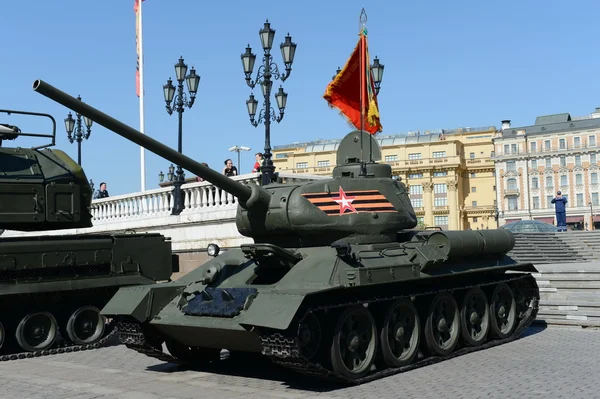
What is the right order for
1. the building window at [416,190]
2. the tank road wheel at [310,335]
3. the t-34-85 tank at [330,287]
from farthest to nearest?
1. the building window at [416,190]
2. the t-34-85 tank at [330,287]
3. the tank road wheel at [310,335]

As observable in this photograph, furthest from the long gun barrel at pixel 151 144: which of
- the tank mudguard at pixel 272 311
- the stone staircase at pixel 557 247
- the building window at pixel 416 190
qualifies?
the building window at pixel 416 190

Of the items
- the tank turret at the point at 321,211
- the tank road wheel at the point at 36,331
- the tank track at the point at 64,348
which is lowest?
the tank track at the point at 64,348

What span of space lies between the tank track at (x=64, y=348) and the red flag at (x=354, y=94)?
680 cm

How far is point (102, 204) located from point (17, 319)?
42.7 feet

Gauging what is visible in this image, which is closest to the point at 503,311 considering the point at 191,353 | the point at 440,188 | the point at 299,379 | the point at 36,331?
the point at 299,379

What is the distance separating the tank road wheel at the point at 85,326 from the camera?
14828mm

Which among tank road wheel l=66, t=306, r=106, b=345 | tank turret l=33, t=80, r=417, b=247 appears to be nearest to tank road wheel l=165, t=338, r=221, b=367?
tank turret l=33, t=80, r=417, b=247

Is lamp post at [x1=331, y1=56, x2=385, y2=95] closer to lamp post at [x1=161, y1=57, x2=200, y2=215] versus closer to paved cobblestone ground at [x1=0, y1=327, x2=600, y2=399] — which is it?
lamp post at [x1=161, y1=57, x2=200, y2=215]

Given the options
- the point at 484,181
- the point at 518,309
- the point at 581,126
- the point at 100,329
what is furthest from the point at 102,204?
the point at 484,181

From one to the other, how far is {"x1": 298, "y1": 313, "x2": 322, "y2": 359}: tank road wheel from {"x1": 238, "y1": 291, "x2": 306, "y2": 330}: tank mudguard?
423mm

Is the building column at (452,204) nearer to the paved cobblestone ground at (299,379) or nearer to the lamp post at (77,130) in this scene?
the lamp post at (77,130)

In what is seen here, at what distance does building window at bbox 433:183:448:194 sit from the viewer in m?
118

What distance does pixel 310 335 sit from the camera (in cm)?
1018

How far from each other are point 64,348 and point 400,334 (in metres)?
6.41
